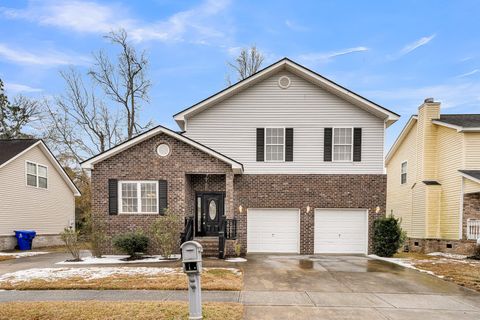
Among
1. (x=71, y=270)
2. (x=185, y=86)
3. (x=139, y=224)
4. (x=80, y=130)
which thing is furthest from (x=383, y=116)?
(x=80, y=130)

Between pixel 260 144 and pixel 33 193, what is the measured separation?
14.3 metres

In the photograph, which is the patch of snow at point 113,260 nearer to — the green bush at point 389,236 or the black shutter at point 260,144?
the black shutter at point 260,144

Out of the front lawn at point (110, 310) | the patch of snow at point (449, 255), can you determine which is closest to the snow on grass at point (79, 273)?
the front lawn at point (110, 310)

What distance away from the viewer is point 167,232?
36.3ft

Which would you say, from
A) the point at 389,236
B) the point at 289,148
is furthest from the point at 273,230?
the point at 389,236

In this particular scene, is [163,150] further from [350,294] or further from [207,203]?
[350,294]

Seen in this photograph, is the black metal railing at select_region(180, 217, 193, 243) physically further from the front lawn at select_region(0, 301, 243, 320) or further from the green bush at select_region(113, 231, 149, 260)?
the front lawn at select_region(0, 301, 243, 320)

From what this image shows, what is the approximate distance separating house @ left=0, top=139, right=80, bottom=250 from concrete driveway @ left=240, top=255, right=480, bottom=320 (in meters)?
14.2

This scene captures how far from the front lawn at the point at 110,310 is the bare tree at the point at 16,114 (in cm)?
2917

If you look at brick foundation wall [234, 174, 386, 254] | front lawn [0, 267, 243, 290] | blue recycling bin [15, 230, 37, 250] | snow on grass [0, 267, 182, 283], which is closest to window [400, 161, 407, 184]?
brick foundation wall [234, 174, 386, 254]

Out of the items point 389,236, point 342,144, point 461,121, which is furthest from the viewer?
point 461,121

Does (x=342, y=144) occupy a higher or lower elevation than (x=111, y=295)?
higher

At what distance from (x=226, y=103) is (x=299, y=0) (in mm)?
5629

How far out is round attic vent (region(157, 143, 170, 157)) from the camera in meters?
11.8
